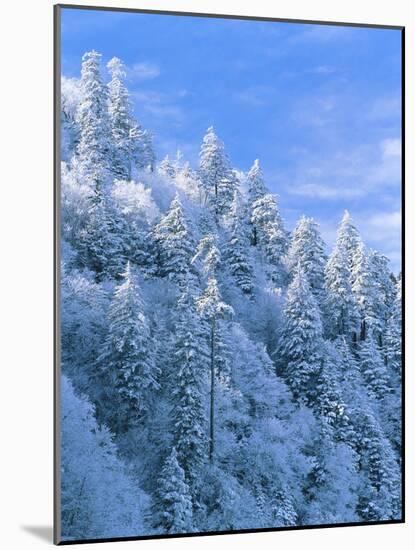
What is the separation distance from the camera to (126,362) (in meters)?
7.85

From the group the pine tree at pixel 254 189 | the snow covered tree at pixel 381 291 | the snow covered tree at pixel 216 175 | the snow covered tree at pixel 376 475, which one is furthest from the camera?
the snow covered tree at pixel 381 291

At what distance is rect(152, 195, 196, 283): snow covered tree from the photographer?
26.3 feet

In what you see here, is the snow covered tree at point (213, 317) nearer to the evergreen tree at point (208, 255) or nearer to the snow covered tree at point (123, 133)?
the evergreen tree at point (208, 255)

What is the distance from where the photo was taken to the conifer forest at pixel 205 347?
7773 mm

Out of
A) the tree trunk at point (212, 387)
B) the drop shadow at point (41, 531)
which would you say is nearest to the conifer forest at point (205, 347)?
the tree trunk at point (212, 387)

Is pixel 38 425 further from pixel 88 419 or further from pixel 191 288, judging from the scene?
pixel 191 288

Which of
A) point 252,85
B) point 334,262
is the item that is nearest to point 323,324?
point 334,262

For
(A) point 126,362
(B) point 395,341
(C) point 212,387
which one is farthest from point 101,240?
(B) point 395,341

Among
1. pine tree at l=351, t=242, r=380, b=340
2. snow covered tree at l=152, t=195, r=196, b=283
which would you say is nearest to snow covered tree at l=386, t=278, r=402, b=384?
pine tree at l=351, t=242, r=380, b=340

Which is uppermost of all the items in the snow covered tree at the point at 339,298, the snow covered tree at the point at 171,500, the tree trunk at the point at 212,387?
the snow covered tree at the point at 339,298

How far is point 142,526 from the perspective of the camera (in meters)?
7.88

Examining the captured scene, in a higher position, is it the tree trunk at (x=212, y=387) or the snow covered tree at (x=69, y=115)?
the snow covered tree at (x=69, y=115)

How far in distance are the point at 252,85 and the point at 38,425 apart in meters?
2.78

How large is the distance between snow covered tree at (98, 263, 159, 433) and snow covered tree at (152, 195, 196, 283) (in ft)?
0.85
